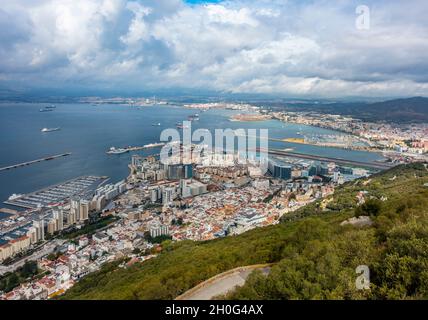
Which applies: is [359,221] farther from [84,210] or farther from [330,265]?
[84,210]

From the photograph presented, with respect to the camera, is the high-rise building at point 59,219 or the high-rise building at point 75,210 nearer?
the high-rise building at point 59,219

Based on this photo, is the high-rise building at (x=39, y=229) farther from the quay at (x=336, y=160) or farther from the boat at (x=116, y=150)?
the quay at (x=336, y=160)

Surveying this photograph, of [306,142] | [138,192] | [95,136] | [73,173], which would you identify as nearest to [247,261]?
[138,192]

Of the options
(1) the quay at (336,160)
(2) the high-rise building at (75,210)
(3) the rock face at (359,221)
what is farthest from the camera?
(1) the quay at (336,160)

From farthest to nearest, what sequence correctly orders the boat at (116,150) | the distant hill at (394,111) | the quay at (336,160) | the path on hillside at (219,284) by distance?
1. the distant hill at (394,111)
2. the boat at (116,150)
3. the quay at (336,160)
4. the path on hillside at (219,284)

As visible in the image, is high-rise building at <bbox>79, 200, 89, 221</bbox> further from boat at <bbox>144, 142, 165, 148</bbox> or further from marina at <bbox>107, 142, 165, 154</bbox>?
boat at <bbox>144, 142, 165, 148</bbox>

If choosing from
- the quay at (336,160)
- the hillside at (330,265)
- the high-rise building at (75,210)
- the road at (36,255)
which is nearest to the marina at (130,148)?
the quay at (336,160)

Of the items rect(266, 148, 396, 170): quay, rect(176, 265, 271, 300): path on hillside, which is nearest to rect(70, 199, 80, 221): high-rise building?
rect(176, 265, 271, 300): path on hillside
